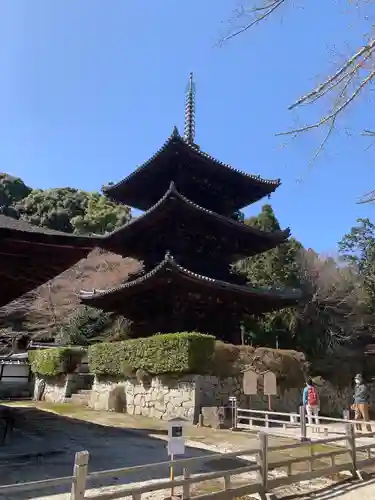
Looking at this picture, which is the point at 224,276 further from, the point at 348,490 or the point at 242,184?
the point at 348,490

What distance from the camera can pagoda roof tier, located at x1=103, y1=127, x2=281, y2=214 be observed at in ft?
65.5

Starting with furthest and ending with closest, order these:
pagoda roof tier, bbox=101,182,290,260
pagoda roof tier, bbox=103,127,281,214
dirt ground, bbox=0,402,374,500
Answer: pagoda roof tier, bbox=103,127,281,214 → pagoda roof tier, bbox=101,182,290,260 → dirt ground, bbox=0,402,374,500

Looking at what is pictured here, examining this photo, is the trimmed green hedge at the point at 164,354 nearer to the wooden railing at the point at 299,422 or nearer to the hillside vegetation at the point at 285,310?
the wooden railing at the point at 299,422

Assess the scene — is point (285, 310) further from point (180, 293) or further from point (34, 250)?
point (34, 250)

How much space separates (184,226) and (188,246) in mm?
872

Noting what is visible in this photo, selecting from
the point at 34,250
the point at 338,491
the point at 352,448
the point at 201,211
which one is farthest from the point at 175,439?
the point at 201,211

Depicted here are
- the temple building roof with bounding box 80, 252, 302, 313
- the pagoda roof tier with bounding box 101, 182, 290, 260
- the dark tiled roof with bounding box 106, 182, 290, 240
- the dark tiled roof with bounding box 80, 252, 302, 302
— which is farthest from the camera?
the pagoda roof tier with bounding box 101, 182, 290, 260

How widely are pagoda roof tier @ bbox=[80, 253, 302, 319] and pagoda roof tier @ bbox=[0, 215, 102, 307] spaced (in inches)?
289

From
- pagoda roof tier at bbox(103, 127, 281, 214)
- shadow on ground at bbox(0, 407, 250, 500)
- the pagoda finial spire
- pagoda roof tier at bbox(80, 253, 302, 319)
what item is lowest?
shadow on ground at bbox(0, 407, 250, 500)

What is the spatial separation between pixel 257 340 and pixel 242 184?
10313 mm

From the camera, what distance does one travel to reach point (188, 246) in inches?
773

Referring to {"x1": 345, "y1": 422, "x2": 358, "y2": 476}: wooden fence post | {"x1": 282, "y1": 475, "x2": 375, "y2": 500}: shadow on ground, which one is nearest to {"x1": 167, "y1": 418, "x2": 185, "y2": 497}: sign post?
{"x1": 282, "y1": 475, "x2": 375, "y2": 500}: shadow on ground

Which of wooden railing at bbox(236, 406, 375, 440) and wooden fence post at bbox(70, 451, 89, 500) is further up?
wooden railing at bbox(236, 406, 375, 440)

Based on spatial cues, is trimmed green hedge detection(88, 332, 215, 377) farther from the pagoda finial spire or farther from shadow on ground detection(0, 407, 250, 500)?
the pagoda finial spire
